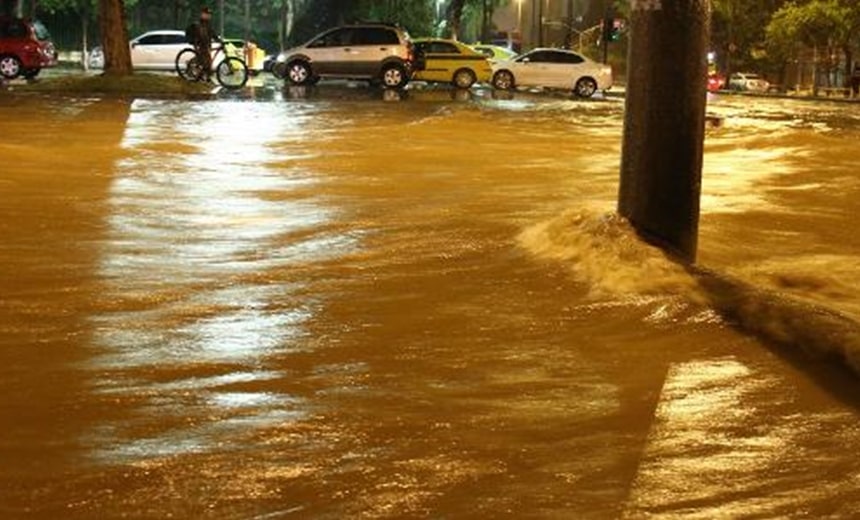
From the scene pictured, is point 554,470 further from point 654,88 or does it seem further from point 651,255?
point 654,88

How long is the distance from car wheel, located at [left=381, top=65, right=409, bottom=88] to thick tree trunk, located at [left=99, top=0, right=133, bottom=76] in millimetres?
7284

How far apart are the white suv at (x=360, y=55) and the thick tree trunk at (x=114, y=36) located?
5.51m

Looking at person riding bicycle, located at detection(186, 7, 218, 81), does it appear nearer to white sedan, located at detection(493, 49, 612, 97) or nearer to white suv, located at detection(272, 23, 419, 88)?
white suv, located at detection(272, 23, 419, 88)

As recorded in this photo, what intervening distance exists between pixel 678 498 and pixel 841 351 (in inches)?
74.2

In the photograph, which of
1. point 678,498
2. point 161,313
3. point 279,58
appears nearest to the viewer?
point 678,498

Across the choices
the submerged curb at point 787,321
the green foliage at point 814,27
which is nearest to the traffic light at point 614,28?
the green foliage at point 814,27

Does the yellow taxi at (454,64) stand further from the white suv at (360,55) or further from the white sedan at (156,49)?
the white sedan at (156,49)

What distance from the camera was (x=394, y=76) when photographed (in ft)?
107

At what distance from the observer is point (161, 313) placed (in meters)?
6.86

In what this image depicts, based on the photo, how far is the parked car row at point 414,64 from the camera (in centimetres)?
3256

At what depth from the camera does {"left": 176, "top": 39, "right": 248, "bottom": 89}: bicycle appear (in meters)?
28.1

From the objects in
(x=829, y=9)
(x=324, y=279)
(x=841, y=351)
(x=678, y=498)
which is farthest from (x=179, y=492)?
(x=829, y=9)

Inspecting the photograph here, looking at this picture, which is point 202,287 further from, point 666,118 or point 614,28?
point 614,28

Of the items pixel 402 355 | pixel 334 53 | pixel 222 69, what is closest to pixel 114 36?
pixel 222 69
